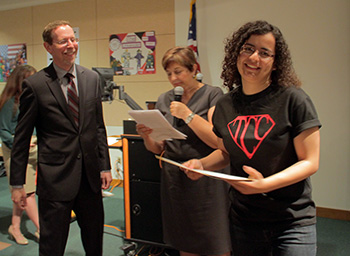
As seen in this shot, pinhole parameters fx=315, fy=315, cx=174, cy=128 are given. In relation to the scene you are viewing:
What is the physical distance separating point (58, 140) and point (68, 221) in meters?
0.48

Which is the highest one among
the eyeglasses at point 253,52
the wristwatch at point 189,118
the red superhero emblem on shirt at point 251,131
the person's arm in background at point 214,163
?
the eyeglasses at point 253,52

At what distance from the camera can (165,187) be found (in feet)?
6.56

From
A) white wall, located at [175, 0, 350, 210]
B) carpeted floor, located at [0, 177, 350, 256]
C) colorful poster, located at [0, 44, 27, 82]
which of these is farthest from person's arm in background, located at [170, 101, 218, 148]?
colorful poster, located at [0, 44, 27, 82]

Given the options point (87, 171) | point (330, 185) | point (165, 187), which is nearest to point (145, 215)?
point (165, 187)

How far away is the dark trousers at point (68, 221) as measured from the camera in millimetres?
1772

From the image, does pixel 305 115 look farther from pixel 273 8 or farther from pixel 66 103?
pixel 273 8

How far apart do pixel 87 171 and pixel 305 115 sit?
4.14 feet

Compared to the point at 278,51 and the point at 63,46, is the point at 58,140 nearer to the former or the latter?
the point at 63,46

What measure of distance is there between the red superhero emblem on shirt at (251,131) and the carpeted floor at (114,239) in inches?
67.8

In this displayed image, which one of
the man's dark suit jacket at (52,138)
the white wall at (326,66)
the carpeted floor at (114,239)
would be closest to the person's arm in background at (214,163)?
the man's dark suit jacket at (52,138)

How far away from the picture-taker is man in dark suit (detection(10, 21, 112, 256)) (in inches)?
68.0

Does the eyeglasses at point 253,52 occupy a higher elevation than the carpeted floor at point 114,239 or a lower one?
higher

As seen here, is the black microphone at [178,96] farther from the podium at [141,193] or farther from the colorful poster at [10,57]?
the colorful poster at [10,57]

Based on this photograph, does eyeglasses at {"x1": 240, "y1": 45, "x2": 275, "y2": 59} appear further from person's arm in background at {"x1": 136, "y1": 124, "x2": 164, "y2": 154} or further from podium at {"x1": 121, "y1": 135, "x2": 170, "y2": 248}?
podium at {"x1": 121, "y1": 135, "x2": 170, "y2": 248}
